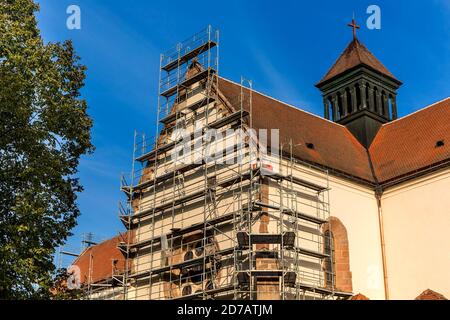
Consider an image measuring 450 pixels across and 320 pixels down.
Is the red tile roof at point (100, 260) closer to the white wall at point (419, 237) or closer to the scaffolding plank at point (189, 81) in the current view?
the scaffolding plank at point (189, 81)

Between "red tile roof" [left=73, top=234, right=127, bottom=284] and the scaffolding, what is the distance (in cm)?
774

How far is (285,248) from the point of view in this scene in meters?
19.9

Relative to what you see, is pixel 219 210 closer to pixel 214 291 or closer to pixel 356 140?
pixel 214 291

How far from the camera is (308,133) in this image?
26.0 m

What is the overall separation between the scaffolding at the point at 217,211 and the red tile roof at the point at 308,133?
59 centimetres

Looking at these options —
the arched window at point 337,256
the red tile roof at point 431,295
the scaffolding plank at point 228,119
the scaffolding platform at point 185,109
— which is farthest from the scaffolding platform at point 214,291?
the red tile roof at point 431,295

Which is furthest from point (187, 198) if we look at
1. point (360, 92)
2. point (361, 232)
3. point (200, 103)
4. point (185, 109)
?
point (360, 92)

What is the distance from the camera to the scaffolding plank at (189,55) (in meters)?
24.8

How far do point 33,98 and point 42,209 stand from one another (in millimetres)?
3058

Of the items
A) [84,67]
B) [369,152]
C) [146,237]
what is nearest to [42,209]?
[84,67]

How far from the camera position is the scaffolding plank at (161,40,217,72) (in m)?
24.8

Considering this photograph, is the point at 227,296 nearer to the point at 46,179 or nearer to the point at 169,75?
the point at 46,179

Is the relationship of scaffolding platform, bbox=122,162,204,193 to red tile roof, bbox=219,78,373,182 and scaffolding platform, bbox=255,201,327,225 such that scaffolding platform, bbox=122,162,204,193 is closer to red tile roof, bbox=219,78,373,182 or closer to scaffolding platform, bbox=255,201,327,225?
red tile roof, bbox=219,78,373,182

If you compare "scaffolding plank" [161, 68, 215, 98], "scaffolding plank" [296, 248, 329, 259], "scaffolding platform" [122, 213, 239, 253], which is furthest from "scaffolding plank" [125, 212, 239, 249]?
"scaffolding plank" [161, 68, 215, 98]
